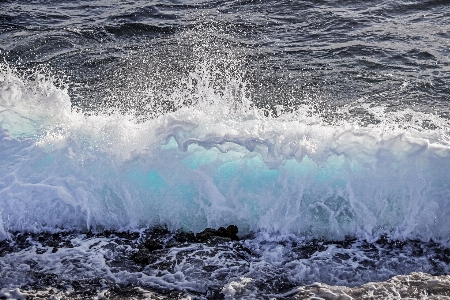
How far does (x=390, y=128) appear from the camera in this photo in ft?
26.0

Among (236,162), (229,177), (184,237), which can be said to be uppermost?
(236,162)

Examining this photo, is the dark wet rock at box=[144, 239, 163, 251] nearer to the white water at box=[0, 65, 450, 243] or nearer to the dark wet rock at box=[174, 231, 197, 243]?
the dark wet rock at box=[174, 231, 197, 243]

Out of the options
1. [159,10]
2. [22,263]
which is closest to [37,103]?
[22,263]

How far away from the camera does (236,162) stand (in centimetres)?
773

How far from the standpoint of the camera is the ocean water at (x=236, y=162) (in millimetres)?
6266

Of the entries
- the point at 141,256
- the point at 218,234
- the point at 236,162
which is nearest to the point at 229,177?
the point at 236,162

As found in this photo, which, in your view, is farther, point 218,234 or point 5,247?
point 218,234

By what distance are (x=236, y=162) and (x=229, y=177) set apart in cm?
26

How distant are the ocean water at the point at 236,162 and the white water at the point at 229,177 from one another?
0.06 feet

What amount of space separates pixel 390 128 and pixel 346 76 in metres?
2.46

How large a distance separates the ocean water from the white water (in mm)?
20

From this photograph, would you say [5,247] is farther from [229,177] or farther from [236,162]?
[236,162]

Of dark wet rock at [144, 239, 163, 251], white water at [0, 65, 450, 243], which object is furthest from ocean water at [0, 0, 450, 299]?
dark wet rock at [144, 239, 163, 251]

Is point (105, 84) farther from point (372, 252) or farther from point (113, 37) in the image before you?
point (372, 252)
